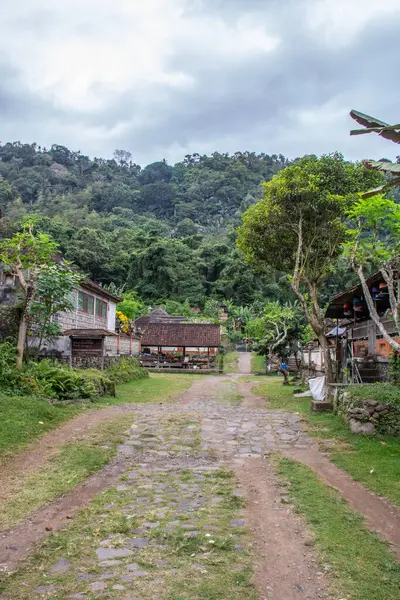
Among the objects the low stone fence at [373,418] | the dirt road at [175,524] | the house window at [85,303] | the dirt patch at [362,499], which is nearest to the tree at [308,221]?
the low stone fence at [373,418]

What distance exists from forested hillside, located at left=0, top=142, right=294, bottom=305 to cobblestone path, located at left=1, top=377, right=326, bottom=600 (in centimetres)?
4573

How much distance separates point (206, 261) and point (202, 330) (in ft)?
122

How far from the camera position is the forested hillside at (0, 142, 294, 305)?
6938 cm

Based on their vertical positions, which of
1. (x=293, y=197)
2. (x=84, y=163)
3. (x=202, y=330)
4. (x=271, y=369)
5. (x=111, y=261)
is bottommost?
(x=271, y=369)

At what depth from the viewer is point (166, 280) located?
7019cm

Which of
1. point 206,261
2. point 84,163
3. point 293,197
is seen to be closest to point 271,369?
point 293,197

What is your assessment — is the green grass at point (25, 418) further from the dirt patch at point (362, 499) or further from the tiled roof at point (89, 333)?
the tiled roof at point (89, 333)

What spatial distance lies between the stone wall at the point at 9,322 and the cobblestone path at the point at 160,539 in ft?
29.3

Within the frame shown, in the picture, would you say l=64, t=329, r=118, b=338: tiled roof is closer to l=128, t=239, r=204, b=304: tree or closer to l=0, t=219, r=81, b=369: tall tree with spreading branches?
l=0, t=219, r=81, b=369: tall tree with spreading branches

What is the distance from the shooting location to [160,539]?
4.82 metres

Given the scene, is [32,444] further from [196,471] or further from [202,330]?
[202,330]

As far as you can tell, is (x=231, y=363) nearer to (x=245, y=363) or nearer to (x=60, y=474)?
(x=245, y=363)

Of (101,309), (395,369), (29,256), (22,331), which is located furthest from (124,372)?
(395,369)

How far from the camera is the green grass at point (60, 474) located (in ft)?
18.8
